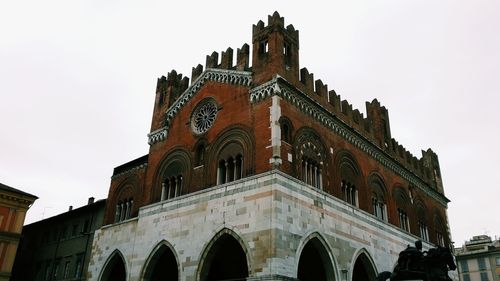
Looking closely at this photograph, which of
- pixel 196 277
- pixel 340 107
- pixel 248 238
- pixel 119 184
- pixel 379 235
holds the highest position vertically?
pixel 340 107

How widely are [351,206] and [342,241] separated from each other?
2.03 metres

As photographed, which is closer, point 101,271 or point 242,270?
point 242,270

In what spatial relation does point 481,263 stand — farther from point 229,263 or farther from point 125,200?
point 125,200

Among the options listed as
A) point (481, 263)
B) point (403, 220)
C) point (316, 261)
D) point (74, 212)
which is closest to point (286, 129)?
point (316, 261)

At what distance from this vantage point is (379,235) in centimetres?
2186

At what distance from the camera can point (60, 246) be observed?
29.5 meters

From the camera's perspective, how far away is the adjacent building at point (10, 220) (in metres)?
25.3

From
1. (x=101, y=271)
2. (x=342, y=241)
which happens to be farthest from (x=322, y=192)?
(x=101, y=271)

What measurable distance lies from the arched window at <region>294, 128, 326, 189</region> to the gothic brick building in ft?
0.17

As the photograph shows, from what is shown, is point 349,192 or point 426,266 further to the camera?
point 349,192

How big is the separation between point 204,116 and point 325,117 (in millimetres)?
5854

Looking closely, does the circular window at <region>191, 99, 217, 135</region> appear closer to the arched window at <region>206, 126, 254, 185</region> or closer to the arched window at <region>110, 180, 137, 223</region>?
the arched window at <region>206, 126, 254, 185</region>

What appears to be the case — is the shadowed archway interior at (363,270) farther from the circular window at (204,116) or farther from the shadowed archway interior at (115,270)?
the shadowed archway interior at (115,270)

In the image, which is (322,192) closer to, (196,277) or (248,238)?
(248,238)
